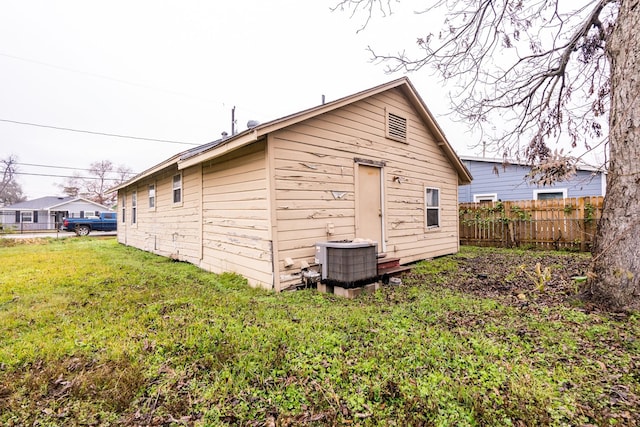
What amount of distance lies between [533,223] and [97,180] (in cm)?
5043

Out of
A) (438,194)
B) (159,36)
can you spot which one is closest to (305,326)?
(438,194)

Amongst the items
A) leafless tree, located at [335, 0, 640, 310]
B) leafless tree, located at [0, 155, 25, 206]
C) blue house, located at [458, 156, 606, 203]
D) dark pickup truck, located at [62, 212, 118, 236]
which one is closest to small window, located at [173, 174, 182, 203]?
leafless tree, located at [335, 0, 640, 310]

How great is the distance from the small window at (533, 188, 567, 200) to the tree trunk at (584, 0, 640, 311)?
9875 millimetres

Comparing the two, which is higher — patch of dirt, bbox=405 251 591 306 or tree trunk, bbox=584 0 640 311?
tree trunk, bbox=584 0 640 311

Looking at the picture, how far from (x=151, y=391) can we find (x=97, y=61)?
71.6 feet

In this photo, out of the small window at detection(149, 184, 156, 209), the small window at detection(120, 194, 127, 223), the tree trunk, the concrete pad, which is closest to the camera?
the tree trunk

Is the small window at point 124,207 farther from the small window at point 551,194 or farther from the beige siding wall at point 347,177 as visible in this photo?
the small window at point 551,194

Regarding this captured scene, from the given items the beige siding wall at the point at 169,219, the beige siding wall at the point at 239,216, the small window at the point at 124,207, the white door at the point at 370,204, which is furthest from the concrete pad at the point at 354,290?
the small window at the point at 124,207

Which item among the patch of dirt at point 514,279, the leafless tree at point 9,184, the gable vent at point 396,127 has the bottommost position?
the patch of dirt at point 514,279

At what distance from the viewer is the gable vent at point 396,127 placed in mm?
7059

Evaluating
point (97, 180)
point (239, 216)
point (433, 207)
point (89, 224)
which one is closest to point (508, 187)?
point (433, 207)

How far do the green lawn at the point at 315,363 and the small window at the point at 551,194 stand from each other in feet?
34.2

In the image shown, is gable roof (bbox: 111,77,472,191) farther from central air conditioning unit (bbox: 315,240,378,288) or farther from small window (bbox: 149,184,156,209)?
central air conditioning unit (bbox: 315,240,378,288)

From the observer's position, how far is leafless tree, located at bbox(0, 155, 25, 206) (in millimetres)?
32406
